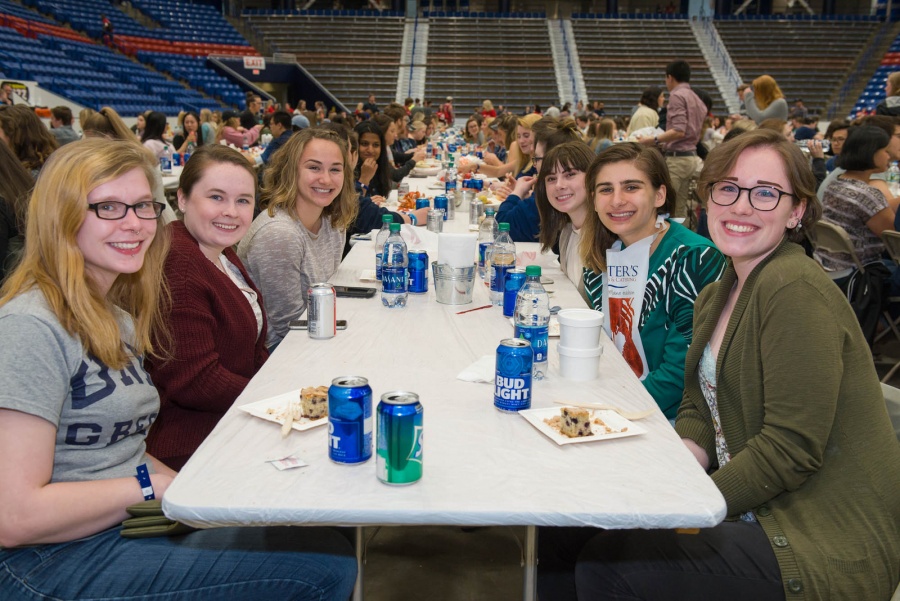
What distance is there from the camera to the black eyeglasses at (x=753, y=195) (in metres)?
1.67

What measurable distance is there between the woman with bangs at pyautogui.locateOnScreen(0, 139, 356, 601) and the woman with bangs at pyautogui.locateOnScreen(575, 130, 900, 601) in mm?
605

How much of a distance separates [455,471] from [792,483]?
62 centimetres

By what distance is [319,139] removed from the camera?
3143 millimetres

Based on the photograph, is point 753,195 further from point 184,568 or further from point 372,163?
point 372,163

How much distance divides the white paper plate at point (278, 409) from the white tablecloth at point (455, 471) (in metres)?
0.02

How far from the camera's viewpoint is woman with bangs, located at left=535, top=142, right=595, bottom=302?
311cm

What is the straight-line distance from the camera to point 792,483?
4.78 ft

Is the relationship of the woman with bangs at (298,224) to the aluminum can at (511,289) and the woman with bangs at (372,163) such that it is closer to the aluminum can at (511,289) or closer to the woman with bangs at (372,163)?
the aluminum can at (511,289)

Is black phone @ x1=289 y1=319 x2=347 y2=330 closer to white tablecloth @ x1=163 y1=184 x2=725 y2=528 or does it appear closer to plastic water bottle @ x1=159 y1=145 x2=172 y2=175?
white tablecloth @ x1=163 y1=184 x2=725 y2=528

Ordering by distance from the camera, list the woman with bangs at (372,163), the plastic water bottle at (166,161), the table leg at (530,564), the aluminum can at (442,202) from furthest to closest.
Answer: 1. the plastic water bottle at (166,161)
2. the woman with bangs at (372,163)
3. the aluminum can at (442,202)
4. the table leg at (530,564)

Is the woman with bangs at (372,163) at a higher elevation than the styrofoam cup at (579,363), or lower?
higher

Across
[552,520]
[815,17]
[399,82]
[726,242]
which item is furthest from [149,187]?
[815,17]

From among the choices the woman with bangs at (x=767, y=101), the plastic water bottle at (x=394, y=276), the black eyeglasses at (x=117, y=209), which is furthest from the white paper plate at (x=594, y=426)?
the woman with bangs at (x=767, y=101)

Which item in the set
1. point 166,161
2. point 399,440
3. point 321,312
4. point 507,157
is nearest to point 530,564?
point 399,440
